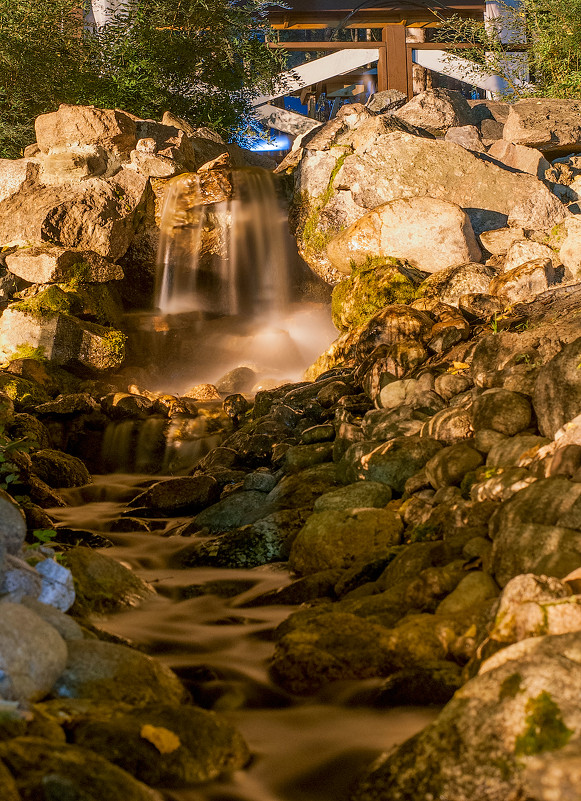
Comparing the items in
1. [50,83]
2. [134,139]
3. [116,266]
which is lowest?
[116,266]

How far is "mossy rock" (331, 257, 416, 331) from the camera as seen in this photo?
11.5 meters

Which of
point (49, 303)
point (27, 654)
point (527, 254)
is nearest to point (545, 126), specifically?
point (527, 254)

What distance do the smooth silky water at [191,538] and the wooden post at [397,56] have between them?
254 inches

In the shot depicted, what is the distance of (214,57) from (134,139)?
4089mm

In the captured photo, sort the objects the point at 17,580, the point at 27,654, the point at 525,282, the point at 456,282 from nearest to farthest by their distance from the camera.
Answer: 1. the point at 27,654
2. the point at 17,580
3. the point at 525,282
4. the point at 456,282

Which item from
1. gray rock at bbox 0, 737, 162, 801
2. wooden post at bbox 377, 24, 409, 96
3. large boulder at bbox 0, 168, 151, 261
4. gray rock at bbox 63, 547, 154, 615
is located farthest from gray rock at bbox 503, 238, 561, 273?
wooden post at bbox 377, 24, 409, 96

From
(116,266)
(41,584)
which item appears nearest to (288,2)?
(116,266)

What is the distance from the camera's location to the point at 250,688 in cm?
418

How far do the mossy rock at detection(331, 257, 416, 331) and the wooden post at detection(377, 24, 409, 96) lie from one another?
30.1ft

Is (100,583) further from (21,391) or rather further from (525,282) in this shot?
(525,282)

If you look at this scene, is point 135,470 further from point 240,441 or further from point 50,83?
point 50,83

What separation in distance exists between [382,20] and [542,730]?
20.5 m

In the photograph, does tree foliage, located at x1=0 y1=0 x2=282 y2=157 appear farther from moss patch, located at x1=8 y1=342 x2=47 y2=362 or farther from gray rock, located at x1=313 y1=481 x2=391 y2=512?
gray rock, located at x1=313 y1=481 x2=391 y2=512

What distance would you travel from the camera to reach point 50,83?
15.7 m
